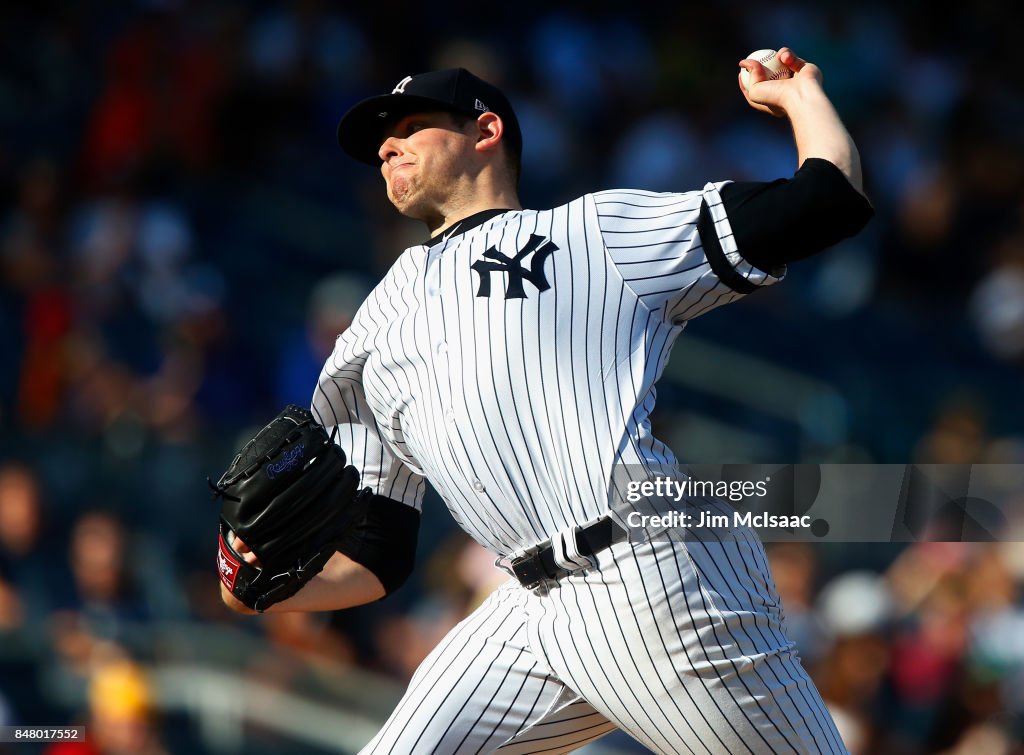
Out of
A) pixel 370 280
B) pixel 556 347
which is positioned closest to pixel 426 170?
pixel 556 347

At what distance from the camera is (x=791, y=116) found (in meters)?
2.52

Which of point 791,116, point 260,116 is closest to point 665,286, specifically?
point 791,116

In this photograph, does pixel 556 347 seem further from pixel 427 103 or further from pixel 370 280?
pixel 370 280

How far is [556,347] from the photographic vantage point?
2.49 meters

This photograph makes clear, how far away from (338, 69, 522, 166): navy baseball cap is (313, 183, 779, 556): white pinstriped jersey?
37 cm

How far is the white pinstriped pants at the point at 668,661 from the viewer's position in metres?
2.41

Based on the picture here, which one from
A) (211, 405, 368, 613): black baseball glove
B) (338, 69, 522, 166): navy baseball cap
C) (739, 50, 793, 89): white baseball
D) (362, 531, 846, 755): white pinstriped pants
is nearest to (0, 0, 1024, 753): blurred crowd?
(211, 405, 368, 613): black baseball glove

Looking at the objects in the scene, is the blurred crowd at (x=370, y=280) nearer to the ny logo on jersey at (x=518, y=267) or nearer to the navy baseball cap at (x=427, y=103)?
the navy baseball cap at (x=427, y=103)

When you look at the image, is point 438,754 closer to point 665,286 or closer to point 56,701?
point 665,286

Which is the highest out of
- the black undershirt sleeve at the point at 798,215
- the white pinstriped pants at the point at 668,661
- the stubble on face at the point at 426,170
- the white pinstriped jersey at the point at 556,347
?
the stubble on face at the point at 426,170

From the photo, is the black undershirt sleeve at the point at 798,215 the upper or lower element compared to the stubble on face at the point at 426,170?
lower

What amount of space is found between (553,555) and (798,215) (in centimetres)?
72

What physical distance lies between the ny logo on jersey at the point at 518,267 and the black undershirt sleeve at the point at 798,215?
13.6 inches

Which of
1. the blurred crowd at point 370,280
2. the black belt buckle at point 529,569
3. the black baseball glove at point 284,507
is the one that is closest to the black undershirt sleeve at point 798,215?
the black belt buckle at point 529,569
